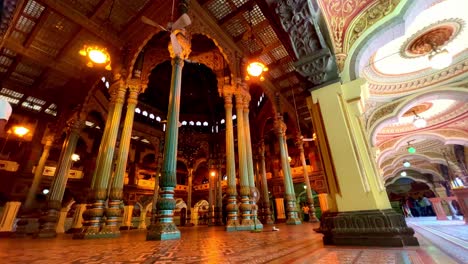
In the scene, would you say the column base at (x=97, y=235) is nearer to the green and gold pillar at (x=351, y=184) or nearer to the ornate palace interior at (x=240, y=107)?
the ornate palace interior at (x=240, y=107)

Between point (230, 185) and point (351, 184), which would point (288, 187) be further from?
point (351, 184)

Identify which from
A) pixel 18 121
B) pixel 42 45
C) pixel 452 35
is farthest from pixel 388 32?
pixel 18 121

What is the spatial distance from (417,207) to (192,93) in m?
27.9

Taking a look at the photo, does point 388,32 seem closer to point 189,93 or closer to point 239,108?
point 239,108

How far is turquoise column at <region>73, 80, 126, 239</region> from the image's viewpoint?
5.36m

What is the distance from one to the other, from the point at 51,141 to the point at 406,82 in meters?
16.5

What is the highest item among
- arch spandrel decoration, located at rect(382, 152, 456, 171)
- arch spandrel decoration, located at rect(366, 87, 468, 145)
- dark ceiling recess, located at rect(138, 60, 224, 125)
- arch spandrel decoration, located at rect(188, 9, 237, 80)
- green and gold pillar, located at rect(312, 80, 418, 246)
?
dark ceiling recess, located at rect(138, 60, 224, 125)

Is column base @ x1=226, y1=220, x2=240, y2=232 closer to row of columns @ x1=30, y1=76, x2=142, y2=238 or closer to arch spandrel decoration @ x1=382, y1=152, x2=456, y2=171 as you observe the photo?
row of columns @ x1=30, y1=76, x2=142, y2=238

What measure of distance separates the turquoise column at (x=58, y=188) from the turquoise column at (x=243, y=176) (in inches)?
→ 255

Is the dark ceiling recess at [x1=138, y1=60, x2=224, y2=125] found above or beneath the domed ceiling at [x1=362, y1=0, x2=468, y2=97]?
above

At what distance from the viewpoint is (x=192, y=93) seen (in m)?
17.4

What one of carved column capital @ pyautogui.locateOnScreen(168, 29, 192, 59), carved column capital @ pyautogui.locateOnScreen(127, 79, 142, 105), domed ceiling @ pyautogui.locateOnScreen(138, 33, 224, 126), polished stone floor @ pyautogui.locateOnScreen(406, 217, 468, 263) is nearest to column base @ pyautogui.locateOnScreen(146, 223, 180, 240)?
polished stone floor @ pyautogui.locateOnScreen(406, 217, 468, 263)

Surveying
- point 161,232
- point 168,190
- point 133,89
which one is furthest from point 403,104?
point 133,89

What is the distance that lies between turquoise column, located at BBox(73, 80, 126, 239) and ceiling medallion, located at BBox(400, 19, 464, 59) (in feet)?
30.2
